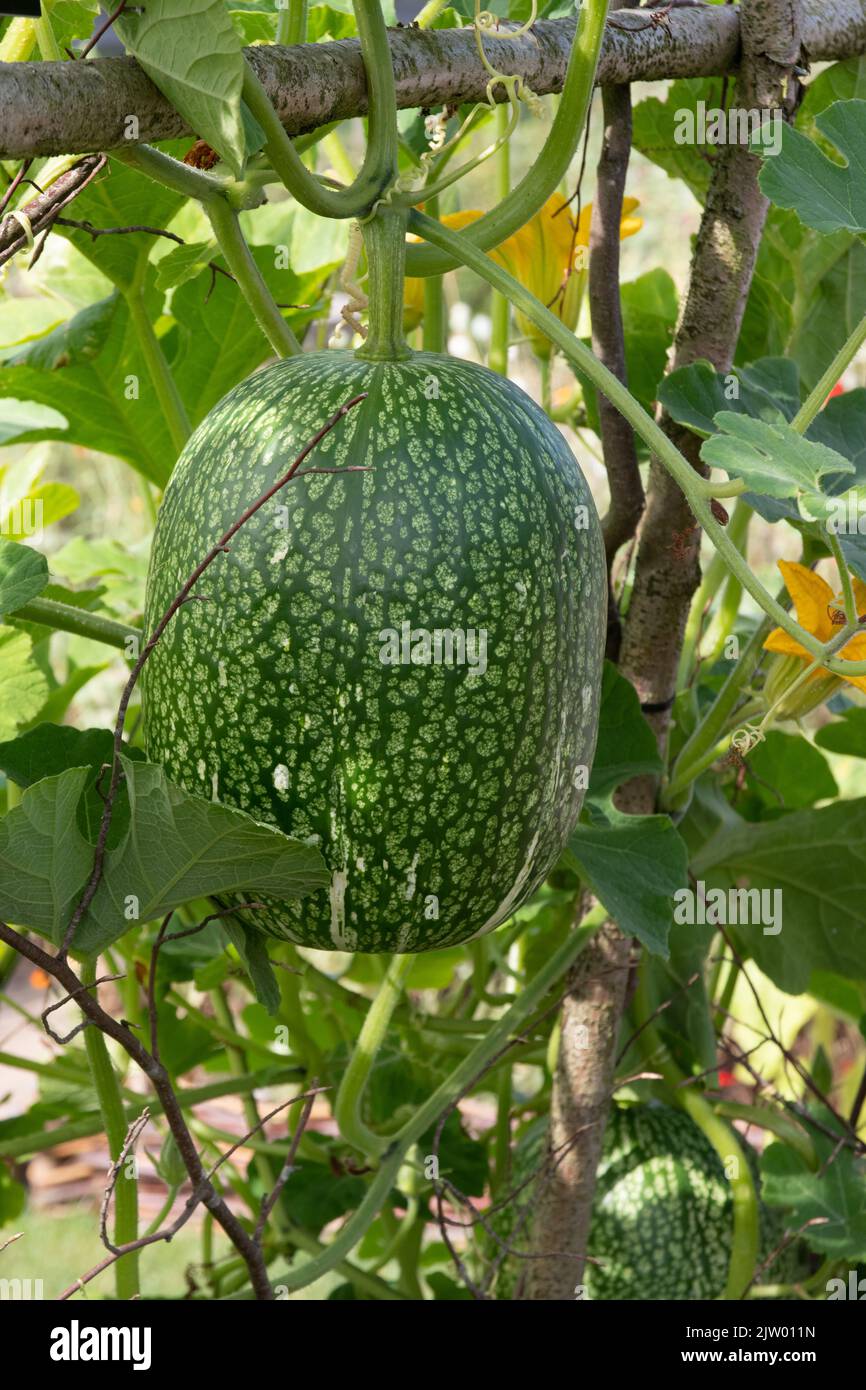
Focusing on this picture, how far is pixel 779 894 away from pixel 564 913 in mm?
196

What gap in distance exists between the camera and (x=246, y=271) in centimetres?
77

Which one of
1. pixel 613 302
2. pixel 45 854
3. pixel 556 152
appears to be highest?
pixel 613 302

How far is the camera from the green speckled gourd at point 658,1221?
47.7 inches

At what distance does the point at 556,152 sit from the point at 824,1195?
2.91 ft

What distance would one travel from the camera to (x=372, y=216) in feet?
2.27

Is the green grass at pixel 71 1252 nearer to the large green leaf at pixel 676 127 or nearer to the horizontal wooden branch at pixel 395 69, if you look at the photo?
the large green leaf at pixel 676 127

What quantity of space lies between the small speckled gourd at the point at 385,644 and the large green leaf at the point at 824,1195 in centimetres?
62

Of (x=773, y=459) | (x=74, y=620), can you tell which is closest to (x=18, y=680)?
(x=74, y=620)

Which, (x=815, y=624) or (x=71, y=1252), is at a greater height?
(x=815, y=624)

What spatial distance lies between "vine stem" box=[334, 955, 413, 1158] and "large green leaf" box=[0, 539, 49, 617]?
1.30ft

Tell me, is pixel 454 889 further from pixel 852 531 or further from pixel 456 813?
pixel 852 531

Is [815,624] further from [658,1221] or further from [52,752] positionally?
[658,1221]

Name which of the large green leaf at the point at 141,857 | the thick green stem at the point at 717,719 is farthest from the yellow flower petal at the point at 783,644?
the large green leaf at the point at 141,857
